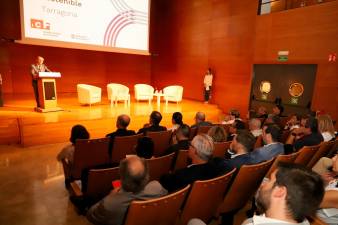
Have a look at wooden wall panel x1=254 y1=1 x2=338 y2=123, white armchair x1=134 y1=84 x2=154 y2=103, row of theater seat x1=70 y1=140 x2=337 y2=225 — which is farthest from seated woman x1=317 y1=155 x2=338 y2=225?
white armchair x1=134 y1=84 x2=154 y2=103

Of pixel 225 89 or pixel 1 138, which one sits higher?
pixel 225 89

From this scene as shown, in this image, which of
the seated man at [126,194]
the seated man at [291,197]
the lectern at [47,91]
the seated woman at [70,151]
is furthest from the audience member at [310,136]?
the lectern at [47,91]

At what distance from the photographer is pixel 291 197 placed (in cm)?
104

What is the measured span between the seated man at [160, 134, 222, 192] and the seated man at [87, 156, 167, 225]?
0.28 meters

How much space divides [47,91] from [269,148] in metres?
5.08

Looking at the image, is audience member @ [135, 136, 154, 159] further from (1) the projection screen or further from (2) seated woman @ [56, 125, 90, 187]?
(1) the projection screen

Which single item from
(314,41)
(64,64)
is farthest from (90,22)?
(314,41)

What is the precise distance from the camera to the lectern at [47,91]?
5.56 metres

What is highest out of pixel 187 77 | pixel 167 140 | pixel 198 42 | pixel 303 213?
pixel 198 42

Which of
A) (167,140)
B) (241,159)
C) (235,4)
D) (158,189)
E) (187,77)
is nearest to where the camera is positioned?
(158,189)

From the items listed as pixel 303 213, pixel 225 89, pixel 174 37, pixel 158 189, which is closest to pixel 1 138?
pixel 158 189

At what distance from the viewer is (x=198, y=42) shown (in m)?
9.71

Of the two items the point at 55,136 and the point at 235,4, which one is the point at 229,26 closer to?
the point at 235,4

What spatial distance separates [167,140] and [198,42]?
7.14 metres
